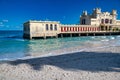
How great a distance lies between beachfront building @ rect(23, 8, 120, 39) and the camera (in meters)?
49.4

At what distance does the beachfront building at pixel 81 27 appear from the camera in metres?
49.4

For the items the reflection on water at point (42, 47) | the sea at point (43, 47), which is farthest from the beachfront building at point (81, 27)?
the reflection on water at point (42, 47)

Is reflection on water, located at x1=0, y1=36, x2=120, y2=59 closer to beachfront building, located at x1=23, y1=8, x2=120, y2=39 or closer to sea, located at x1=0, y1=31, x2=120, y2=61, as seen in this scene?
sea, located at x1=0, y1=31, x2=120, y2=61

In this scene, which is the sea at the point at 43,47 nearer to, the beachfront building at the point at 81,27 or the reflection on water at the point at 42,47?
the reflection on water at the point at 42,47

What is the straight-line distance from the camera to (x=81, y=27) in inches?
2413

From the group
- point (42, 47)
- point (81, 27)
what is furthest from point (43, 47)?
point (81, 27)

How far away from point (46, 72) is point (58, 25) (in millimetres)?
46061

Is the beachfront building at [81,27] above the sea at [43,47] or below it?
above

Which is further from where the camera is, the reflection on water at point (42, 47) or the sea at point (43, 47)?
the reflection on water at point (42, 47)

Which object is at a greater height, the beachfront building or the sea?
the beachfront building

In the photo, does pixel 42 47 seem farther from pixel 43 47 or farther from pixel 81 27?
pixel 81 27

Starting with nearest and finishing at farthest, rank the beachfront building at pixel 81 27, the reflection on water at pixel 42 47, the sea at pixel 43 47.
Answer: the sea at pixel 43 47, the reflection on water at pixel 42 47, the beachfront building at pixel 81 27

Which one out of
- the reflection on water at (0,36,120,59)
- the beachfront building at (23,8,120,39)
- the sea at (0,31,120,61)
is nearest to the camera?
the sea at (0,31,120,61)

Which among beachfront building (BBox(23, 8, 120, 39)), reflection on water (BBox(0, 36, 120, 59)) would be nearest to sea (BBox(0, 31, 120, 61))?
reflection on water (BBox(0, 36, 120, 59))
